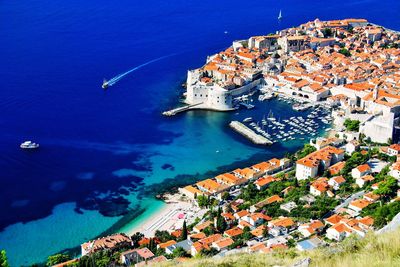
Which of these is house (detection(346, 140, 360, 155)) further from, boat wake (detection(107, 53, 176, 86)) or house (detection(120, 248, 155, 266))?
boat wake (detection(107, 53, 176, 86))

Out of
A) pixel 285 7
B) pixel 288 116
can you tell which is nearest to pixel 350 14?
pixel 285 7

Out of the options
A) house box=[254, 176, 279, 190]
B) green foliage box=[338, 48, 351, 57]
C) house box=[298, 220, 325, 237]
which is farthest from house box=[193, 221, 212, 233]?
green foliage box=[338, 48, 351, 57]

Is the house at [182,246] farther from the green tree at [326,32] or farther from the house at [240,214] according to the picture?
the green tree at [326,32]

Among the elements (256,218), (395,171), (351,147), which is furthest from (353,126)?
(256,218)

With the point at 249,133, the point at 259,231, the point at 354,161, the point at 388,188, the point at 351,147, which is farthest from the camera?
the point at 249,133

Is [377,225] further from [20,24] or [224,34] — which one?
[20,24]

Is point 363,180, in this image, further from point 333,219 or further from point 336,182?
point 333,219

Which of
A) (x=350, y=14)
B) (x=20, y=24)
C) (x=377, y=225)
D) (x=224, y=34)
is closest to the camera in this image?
(x=377, y=225)
